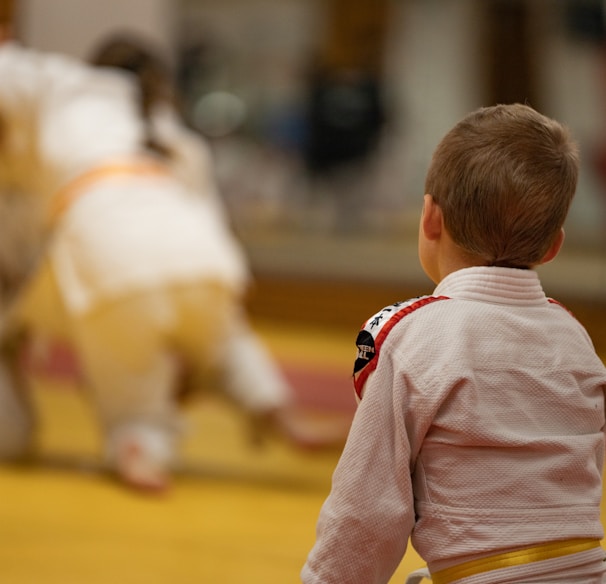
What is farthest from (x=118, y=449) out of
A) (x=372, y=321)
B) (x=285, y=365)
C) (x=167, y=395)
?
(x=285, y=365)

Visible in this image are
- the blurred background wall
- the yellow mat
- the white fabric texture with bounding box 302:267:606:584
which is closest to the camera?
the white fabric texture with bounding box 302:267:606:584

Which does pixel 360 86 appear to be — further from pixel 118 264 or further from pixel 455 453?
pixel 455 453

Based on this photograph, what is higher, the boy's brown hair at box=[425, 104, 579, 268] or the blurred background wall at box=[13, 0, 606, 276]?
the boy's brown hair at box=[425, 104, 579, 268]

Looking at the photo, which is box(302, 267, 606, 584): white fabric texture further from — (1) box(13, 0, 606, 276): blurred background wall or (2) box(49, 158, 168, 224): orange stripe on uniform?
(1) box(13, 0, 606, 276): blurred background wall

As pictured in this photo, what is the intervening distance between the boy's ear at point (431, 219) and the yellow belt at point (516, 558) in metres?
0.21

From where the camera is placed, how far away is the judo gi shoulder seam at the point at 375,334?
0.66m

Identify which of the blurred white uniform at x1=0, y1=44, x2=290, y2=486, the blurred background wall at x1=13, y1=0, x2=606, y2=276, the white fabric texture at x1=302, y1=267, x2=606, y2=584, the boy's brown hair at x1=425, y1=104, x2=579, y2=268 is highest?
the boy's brown hair at x1=425, y1=104, x2=579, y2=268

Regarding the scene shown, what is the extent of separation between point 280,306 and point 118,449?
2353 millimetres

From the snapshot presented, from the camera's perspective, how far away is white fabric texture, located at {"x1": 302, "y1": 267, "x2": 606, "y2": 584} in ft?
2.12

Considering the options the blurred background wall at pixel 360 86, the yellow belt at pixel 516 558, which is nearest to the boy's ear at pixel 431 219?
the yellow belt at pixel 516 558

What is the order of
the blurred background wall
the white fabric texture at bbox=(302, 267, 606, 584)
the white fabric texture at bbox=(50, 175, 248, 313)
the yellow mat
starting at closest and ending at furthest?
the white fabric texture at bbox=(302, 267, 606, 584) → the yellow mat → the white fabric texture at bbox=(50, 175, 248, 313) → the blurred background wall

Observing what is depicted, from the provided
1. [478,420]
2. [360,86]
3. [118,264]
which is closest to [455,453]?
[478,420]

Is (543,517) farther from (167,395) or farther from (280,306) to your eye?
(280,306)

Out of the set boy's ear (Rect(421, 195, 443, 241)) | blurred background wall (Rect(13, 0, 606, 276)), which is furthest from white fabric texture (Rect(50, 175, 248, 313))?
blurred background wall (Rect(13, 0, 606, 276))
